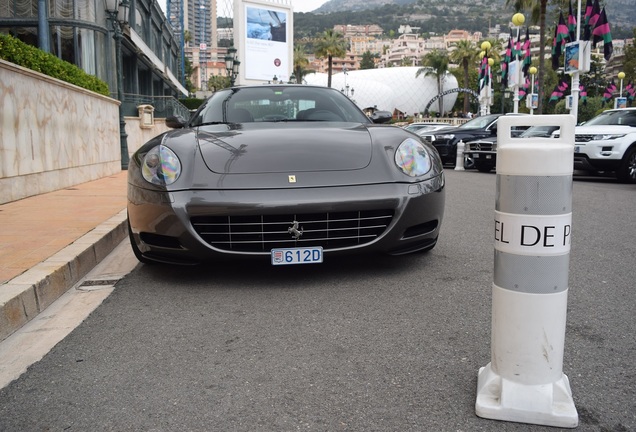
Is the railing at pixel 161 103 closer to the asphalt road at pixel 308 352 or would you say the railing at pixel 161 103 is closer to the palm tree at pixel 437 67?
the asphalt road at pixel 308 352

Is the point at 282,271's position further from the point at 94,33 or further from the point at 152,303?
the point at 94,33

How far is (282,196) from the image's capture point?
3.58m

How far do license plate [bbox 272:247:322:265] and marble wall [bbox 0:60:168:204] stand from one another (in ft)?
16.2

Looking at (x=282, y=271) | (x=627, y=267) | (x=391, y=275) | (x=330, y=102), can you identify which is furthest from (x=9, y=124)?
(x=627, y=267)

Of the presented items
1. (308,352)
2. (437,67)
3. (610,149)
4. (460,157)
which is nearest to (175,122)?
(308,352)

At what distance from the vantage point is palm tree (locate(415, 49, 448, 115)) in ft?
329

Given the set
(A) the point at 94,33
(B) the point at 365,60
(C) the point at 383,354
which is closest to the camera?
(C) the point at 383,354

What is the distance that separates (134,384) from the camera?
2.38 metres

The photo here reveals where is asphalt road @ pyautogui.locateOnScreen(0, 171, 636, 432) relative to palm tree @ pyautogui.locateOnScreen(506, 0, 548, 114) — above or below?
below

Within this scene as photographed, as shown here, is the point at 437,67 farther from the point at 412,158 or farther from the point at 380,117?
the point at 412,158

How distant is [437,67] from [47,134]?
98939 mm

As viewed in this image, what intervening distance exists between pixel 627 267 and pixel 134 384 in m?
3.45

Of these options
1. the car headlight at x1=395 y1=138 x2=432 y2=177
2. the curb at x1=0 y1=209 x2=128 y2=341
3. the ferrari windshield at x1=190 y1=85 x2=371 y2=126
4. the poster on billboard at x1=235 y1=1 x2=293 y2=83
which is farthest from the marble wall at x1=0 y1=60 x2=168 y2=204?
the poster on billboard at x1=235 y1=1 x2=293 y2=83

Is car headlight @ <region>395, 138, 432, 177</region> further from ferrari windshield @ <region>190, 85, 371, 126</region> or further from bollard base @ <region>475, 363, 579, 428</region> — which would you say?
bollard base @ <region>475, 363, 579, 428</region>
